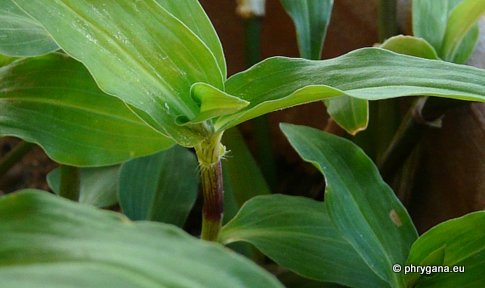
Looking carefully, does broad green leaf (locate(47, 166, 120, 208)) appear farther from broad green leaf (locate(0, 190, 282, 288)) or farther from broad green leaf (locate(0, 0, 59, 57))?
broad green leaf (locate(0, 190, 282, 288))

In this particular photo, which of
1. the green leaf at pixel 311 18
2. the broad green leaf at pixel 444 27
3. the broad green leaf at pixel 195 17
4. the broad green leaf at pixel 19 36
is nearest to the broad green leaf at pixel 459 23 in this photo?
the broad green leaf at pixel 444 27

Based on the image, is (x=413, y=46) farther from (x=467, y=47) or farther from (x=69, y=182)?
(x=69, y=182)

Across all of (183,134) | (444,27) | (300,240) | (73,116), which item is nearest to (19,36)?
(73,116)

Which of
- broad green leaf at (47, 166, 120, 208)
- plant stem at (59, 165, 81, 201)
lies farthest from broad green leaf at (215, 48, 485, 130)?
broad green leaf at (47, 166, 120, 208)

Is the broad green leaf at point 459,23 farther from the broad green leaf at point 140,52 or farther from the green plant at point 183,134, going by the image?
the broad green leaf at point 140,52

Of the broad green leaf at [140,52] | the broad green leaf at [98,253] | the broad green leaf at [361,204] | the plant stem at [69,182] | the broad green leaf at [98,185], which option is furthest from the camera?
the broad green leaf at [98,185]

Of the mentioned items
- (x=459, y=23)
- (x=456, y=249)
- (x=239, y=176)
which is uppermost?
(x=459, y=23)

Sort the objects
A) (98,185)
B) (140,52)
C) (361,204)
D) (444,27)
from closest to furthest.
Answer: (140,52), (361,204), (444,27), (98,185)
